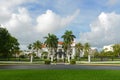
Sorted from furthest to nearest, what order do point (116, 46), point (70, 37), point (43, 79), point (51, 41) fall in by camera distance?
point (116, 46)
point (51, 41)
point (70, 37)
point (43, 79)

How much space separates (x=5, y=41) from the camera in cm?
8038

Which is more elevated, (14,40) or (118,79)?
(14,40)

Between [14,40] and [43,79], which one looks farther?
[14,40]

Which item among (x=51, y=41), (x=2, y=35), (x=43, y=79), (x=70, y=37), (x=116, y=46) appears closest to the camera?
A: (x=43, y=79)

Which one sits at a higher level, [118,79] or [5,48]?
[5,48]

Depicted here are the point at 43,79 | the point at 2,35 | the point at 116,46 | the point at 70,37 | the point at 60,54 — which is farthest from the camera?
the point at 116,46

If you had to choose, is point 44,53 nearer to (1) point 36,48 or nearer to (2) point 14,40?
(1) point 36,48

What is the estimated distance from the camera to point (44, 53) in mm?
141750

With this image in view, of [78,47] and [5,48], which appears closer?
[5,48]

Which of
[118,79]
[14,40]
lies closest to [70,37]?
[14,40]

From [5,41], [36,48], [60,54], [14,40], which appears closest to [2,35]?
[5,41]

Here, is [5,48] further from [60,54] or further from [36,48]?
[36,48]

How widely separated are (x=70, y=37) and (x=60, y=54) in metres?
26.0

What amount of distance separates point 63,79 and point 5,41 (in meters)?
65.2
